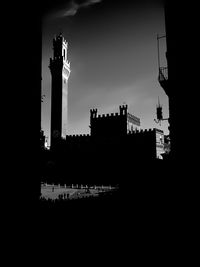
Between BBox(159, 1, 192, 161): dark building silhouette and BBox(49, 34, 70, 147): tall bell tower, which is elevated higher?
BBox(49, 34, 70, 147): tall bell tower

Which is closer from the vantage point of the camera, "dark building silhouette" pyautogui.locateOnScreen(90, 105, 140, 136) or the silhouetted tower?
the silhouetted tower

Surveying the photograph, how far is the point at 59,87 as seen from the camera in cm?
3994

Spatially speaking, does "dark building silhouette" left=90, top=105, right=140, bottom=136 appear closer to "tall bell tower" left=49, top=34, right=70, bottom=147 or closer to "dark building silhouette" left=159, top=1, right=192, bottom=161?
"tall bell tower" left=49, top=34, right=70, bottom=147

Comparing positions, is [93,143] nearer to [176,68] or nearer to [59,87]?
[59,87]

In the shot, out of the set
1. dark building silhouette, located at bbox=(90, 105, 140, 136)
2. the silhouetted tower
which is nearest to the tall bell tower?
dark building silhouette, located at bbox=(90, 105, 140, 136)

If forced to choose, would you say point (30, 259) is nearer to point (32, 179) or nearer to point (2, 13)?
point (32, 179)

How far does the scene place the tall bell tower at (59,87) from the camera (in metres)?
38.9

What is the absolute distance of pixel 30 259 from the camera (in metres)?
4.32

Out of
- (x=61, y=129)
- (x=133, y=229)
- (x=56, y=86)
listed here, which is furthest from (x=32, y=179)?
(x=56, y=86)

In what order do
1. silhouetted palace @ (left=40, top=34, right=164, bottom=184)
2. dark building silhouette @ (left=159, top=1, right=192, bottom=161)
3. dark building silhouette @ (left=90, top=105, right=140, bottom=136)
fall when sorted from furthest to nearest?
dark building silhouette @ (left=90, top=105, right=140, bottom=136), silhouetted palace @ (left=40, top=34, right=164, bottom=184), dark building silhouette @ (left=159, top=1, right=192, bottom=161)

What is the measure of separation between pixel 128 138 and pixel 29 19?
2809 cm

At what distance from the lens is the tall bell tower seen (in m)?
38.9

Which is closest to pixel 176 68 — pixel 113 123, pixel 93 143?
pixel 93 143

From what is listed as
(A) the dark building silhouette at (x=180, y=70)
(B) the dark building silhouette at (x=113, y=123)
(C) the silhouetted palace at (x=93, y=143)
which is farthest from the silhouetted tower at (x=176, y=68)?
(B) the dark building silhouette at (x=113, y=123)
